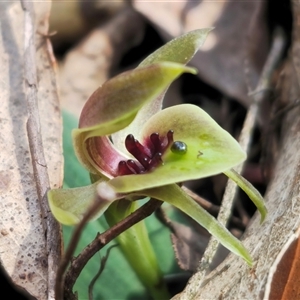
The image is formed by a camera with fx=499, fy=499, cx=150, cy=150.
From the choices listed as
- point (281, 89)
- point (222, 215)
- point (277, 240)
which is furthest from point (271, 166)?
point (277, 240)

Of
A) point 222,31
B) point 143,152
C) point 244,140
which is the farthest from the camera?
point 222,31

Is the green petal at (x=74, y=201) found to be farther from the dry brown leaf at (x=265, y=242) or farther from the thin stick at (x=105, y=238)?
the dry brown leaf at (x=265, y=242)

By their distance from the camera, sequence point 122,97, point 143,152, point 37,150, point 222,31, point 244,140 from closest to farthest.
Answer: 1. point 122,97
2. point 143,152
3. point 37,150
4. point 244,140
5. point 222,31

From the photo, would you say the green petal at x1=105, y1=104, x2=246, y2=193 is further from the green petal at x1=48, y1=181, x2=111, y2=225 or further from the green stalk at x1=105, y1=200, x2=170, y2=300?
the green stalk at x1=105, y1=200, x2=170, y2=300

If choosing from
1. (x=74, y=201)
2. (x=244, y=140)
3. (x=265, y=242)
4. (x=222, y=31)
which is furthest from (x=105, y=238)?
(x=222, y=31)

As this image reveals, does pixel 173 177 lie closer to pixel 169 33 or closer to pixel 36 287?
pixel 36 287

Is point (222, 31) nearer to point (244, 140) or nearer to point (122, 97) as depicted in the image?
point (244, 140)
